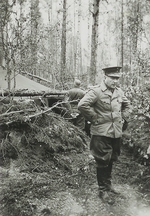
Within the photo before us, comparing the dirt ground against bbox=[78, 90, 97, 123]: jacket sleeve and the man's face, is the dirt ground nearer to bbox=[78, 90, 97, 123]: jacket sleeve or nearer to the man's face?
bbox=[78, 90, 97, 123]: jacket sleeve

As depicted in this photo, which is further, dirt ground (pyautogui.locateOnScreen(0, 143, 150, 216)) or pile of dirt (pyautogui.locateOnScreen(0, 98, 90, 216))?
pile of dirt (pyautogui.locateOnScreen(0, 98, 90, 216))

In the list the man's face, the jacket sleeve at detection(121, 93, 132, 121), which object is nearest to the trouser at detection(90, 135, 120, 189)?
the jacket sleeve at detection(121, 93, 132, 121)

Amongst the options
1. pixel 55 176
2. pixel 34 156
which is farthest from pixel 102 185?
pixel 34 156

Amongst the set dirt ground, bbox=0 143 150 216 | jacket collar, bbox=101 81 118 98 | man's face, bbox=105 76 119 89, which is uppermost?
man's face, bbox=105 76 119 89

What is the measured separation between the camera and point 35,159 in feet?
15.9

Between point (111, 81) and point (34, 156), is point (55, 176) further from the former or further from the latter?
point (111, 81)

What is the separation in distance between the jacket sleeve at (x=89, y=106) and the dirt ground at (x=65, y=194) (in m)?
1.29

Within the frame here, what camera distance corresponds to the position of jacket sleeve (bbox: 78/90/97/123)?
13.0 ft

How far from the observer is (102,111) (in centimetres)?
412

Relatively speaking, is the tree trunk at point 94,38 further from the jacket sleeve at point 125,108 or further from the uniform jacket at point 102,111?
the uniform jacket at point 102,111

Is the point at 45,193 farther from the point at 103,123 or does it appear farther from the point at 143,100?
the point at 143,100

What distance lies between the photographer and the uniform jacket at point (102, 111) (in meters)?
4.01

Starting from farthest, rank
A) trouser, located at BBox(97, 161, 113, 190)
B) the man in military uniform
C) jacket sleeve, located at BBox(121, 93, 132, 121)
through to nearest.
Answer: jacket sleeve, located at BBox(121, 93, 132, 121) < trouser, located at BBox(97, 161, 113, 190) < the man in military uniform

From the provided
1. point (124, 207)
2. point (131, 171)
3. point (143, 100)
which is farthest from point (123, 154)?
point (124, 207)
